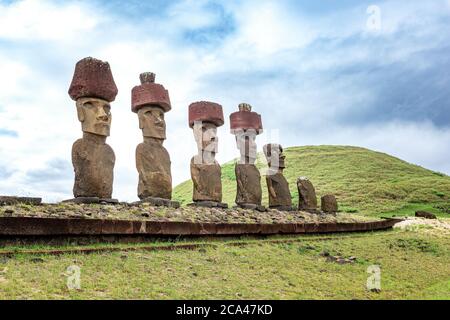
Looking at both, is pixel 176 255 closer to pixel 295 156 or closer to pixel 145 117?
pixel 145 117

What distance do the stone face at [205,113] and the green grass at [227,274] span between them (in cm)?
370

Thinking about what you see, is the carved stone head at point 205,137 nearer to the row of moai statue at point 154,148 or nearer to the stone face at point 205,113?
the row of moai statue at point 154,148

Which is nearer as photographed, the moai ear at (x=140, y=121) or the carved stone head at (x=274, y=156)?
the moai ear at (x=140, y=121)

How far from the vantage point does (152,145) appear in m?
10.5

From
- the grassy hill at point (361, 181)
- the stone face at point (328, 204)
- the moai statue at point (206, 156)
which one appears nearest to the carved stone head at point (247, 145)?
the moai statue at point (206, 156)

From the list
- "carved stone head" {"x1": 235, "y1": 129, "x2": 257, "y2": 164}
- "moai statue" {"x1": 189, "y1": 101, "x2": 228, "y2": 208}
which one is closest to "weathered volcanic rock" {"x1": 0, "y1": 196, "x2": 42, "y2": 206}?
"moai statue" {"x1": 189, "y1": 101, "x2": 228, "y2": 208}

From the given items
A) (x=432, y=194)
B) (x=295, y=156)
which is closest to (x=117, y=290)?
(x=432, y=194)

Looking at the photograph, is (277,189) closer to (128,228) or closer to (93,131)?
(93,131)

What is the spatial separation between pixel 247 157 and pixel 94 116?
4871 millimetres

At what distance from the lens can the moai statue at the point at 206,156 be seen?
446 inches

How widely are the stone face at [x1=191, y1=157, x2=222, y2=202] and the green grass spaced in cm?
223

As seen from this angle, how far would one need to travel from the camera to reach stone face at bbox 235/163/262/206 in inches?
493

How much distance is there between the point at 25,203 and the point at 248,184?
6.11 m
